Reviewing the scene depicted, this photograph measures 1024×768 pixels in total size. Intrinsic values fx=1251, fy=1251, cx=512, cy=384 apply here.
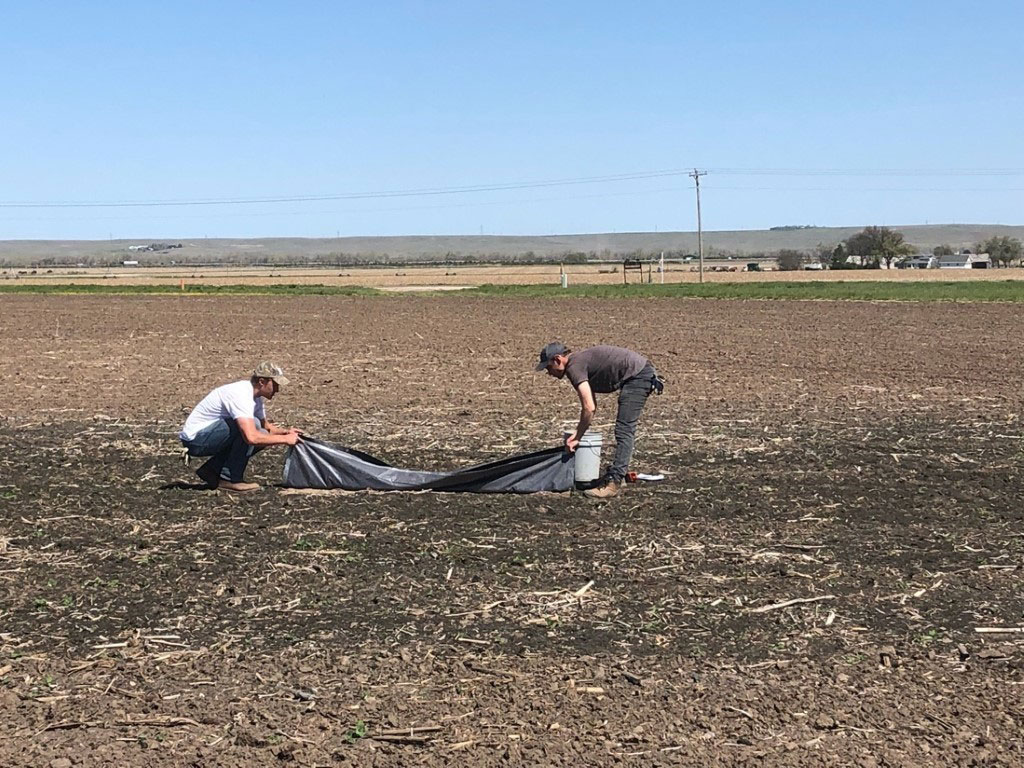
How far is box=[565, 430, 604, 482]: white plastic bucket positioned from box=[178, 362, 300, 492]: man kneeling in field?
242 cm

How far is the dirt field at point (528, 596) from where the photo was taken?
5840 millimetres

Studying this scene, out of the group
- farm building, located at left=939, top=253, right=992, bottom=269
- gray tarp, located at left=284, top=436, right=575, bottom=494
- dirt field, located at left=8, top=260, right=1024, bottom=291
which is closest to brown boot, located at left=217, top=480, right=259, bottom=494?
gray tarp, located at left=284, top=436, right=575, bottom=494

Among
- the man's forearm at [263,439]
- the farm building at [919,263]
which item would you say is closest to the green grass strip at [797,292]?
the man's forearm at [263,439]

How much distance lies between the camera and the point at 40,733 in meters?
5.85

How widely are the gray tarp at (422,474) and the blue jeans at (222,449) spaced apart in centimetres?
41

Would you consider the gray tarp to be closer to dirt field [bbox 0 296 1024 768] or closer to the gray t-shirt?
dirt field [bbox 0 296 1024 768]

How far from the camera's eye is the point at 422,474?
35.6 ft

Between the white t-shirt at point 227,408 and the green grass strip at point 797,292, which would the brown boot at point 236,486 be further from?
the green grass strip at point 797,292

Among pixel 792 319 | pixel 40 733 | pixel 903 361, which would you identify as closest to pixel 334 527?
pixel 40 733

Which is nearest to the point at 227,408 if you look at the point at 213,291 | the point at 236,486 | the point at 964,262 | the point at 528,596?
the point at 236,486

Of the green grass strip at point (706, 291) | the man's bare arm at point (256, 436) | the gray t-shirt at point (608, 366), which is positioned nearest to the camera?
the man's bare arm at point (256, 436)

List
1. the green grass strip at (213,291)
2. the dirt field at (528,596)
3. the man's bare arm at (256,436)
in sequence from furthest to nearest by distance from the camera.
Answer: the green grass strip at (213,291)
the man's bare arm at (256,436)
the dirt field at (528,596)

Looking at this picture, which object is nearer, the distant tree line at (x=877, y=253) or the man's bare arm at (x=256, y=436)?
the man's bare arm at (x=256, y=436)

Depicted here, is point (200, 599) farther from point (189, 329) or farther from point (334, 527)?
point (189, 329)
